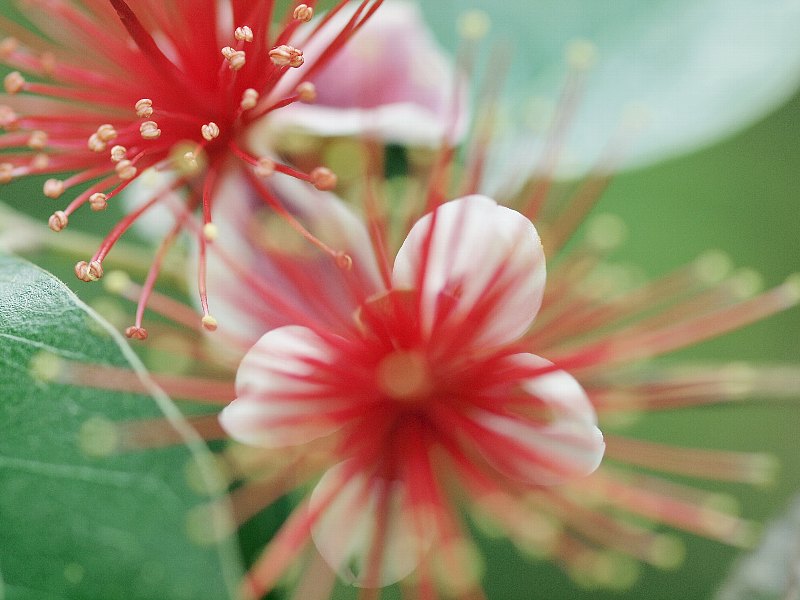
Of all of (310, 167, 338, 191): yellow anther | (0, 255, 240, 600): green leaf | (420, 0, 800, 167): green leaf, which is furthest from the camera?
(420, 0, 800, 167): green leaf

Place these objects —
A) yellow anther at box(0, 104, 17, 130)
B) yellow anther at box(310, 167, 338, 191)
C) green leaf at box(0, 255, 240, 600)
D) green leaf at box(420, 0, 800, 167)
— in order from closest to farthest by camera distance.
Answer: green leaf at box(0, 255, 240, 600) → yellow anther at box(310, 167, 338, 191) → yellow anther at box(0, 104, 17, 130) → green leaf at box(420, 0, 800, 167)

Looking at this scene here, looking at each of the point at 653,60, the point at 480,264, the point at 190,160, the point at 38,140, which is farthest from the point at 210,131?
the point at 653,60

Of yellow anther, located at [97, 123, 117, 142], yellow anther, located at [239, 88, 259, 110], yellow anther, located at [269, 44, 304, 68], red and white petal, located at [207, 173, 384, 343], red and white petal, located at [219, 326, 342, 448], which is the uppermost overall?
yellow anther, located at [269, 44, 304, 68]

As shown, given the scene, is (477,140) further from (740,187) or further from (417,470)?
(740,187)

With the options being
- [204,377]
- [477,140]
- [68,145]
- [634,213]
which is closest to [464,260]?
[477,140]

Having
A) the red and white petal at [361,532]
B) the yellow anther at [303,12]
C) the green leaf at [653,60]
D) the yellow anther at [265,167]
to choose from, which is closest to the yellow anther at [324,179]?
the yellow anther at [265,167]

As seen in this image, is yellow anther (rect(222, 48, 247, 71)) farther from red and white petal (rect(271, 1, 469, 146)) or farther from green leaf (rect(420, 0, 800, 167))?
green leaf (rect(420, 0, 800, 167))

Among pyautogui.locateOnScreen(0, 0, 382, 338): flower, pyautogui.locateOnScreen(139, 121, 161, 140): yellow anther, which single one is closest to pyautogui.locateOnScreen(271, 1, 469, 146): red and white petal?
pyautogui.locateOnScreen(0, 0, 382, 338): flower

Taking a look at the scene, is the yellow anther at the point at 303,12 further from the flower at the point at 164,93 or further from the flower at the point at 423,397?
the flower at the point at 423,397
